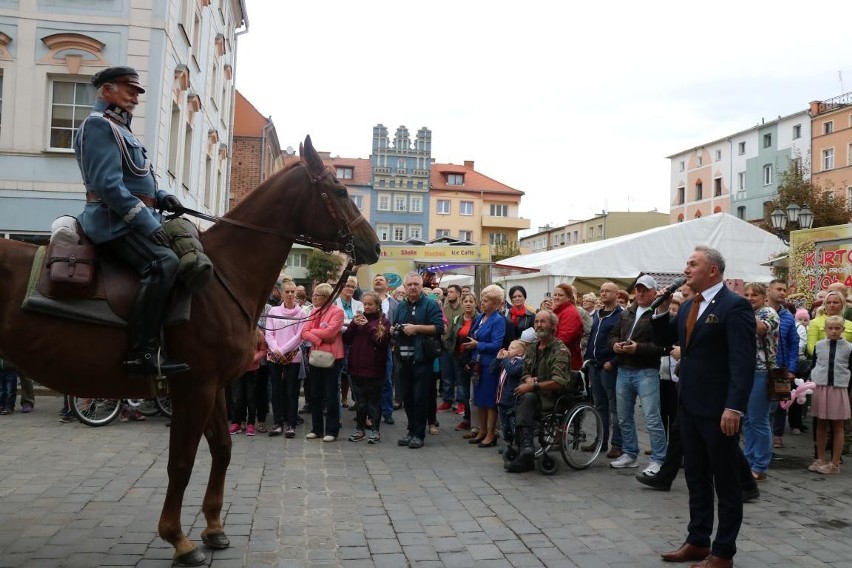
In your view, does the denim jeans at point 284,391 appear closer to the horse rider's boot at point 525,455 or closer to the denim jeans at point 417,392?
the denim jeans at point 417,392

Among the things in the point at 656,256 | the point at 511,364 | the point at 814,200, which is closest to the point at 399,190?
the point at 814,200

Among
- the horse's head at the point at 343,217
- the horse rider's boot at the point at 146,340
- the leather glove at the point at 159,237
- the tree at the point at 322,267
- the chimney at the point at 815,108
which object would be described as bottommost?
A: the horse rider's boot at the point at 146,340

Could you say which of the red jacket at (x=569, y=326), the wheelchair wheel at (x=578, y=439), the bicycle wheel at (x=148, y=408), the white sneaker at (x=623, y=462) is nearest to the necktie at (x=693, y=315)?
the wheelchair wheel at (x=578, y=439)

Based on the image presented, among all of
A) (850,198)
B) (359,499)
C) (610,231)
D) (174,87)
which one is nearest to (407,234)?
(610,231)

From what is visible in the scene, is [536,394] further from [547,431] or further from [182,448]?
[182,448]

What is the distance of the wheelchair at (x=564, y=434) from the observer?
732 cm

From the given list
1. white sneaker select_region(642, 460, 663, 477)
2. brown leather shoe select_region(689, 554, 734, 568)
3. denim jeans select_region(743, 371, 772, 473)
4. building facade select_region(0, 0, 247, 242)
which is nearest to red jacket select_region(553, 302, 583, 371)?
white sneaker select_region(642, 460, 663, 477)

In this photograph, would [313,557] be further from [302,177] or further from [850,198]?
[850,198]

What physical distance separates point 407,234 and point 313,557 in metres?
74.9

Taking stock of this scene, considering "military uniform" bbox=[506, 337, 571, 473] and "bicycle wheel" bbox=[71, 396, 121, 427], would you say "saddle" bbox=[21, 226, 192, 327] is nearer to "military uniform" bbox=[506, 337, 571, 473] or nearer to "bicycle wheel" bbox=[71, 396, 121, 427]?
"military uniform" bbox=[506, 337, 571, 473]

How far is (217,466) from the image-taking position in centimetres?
484

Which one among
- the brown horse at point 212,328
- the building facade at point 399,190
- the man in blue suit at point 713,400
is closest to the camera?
the brown horse at point 212,328

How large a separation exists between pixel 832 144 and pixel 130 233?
53596 mm

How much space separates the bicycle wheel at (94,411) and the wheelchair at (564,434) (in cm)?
569
